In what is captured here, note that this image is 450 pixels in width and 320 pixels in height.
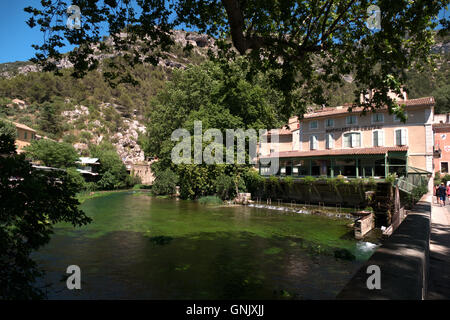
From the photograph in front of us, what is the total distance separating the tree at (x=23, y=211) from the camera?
118 inches

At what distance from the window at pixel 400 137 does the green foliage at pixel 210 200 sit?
67.5ft

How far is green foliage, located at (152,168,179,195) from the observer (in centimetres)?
3769

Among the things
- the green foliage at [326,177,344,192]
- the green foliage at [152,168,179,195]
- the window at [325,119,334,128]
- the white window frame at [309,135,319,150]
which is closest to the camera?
the green foliage at [326,177,344,192]

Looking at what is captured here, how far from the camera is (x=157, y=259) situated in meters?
10.6

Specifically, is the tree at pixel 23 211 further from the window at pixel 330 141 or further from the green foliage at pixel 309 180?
the window at pixel 330 141

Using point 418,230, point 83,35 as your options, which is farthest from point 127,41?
point 418,230

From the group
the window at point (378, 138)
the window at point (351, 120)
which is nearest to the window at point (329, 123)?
the window at point (351, 120)

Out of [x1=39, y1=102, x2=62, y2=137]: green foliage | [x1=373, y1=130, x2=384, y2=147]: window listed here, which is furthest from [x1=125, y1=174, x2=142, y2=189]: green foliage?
[x1=373, y1=130, x2=384, y2=147]: window

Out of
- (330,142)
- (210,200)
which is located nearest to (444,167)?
(330,142)

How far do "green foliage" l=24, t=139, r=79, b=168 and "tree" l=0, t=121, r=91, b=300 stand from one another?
1519 inches

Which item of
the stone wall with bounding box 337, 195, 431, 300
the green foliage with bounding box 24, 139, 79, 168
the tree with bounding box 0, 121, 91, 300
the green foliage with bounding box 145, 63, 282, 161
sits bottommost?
the stone wall with bounding box 337, 195, 431, 300

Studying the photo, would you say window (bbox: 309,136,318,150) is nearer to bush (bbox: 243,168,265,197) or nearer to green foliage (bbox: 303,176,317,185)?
green foliage (bbox: 303,176,317,185)

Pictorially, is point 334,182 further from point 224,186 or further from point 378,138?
point 224,186

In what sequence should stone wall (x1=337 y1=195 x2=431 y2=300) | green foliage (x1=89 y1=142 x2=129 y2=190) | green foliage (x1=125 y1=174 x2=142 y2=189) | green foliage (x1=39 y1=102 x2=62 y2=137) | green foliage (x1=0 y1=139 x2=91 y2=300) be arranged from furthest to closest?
green foliage (x1=39 y1=102 x2=62 y2=137)
green foliage (x1=125 y1=174 x2=142 y2=189)
green foliage (x1=89 y1=142 x2=129 y2=190)
green foliage (x1=0 y1=139 x2=91 y2=300)
stone wall (x1=337 y1=195 x2=431 y2=300)
